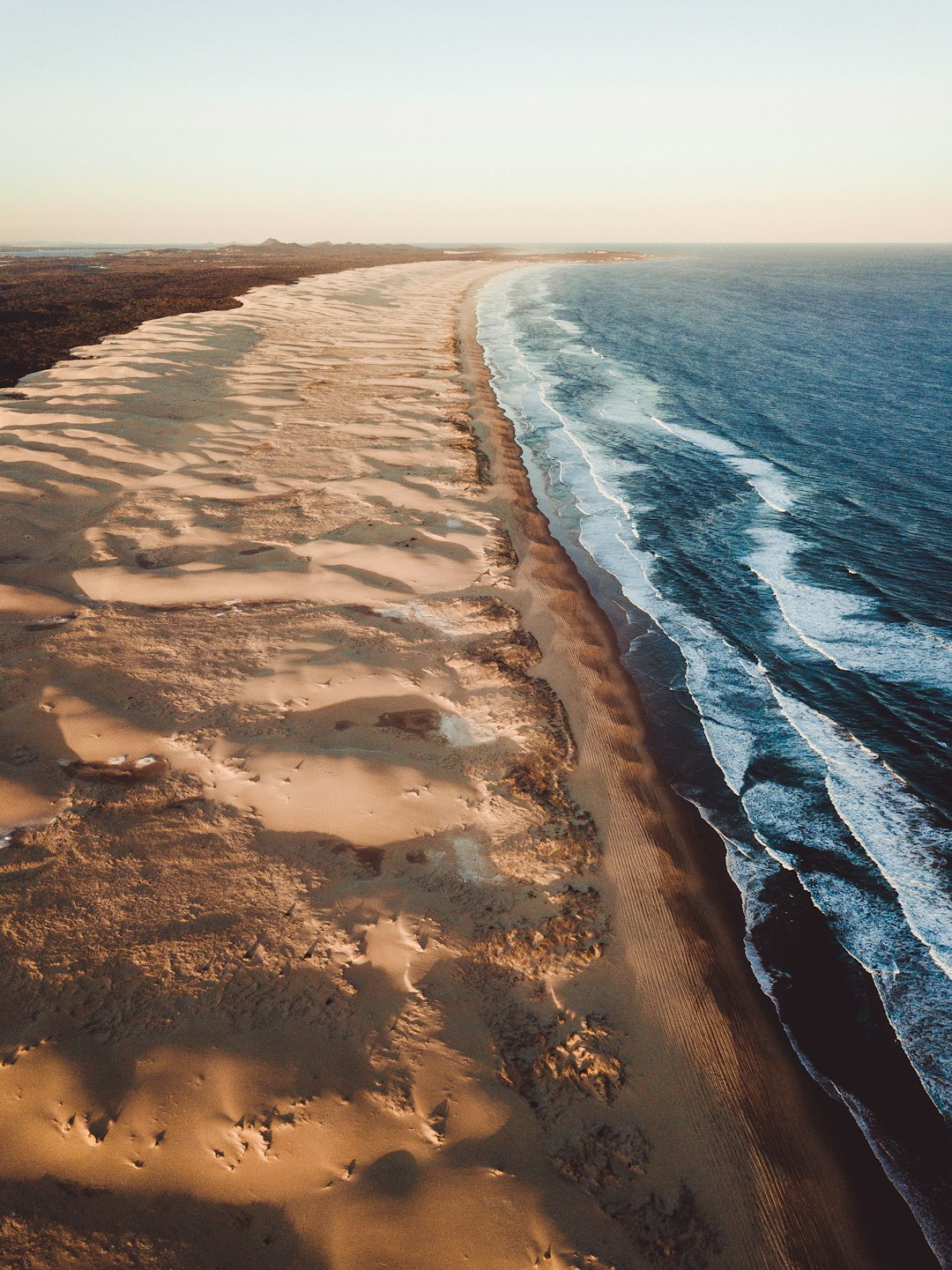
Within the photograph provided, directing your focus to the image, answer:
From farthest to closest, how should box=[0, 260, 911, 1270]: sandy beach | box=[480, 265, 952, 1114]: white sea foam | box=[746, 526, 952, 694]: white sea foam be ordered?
1. box=[746, 526, 952, 694]: white sea foam
2. box=[480, 265, 952, 1114]: white sea foam
3. box=[0, 260, 911, 1270]: sandy beach

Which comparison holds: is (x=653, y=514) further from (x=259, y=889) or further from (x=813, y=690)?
(x=259, y=889)

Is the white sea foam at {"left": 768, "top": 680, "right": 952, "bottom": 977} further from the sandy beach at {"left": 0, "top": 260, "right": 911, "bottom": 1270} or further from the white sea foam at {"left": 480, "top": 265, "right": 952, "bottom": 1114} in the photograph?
the sandy beach at {"left": 0, "top": 260, "right": 911, "bottom": 1270}

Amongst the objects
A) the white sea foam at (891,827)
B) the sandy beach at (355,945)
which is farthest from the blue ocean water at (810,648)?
the sandy beach at (355,945)

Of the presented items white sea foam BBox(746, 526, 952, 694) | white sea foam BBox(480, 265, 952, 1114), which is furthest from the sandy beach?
white sea foam BBox(746, 526, 952, 694)

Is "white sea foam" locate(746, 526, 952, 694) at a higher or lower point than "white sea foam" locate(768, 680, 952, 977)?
higher

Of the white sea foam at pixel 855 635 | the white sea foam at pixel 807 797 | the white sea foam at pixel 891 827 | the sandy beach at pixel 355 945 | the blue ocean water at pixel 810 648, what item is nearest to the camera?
the sandy beach at pixel 355 945

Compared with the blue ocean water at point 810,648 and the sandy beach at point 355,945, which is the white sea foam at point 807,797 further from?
the sandy beach at point 355,945
